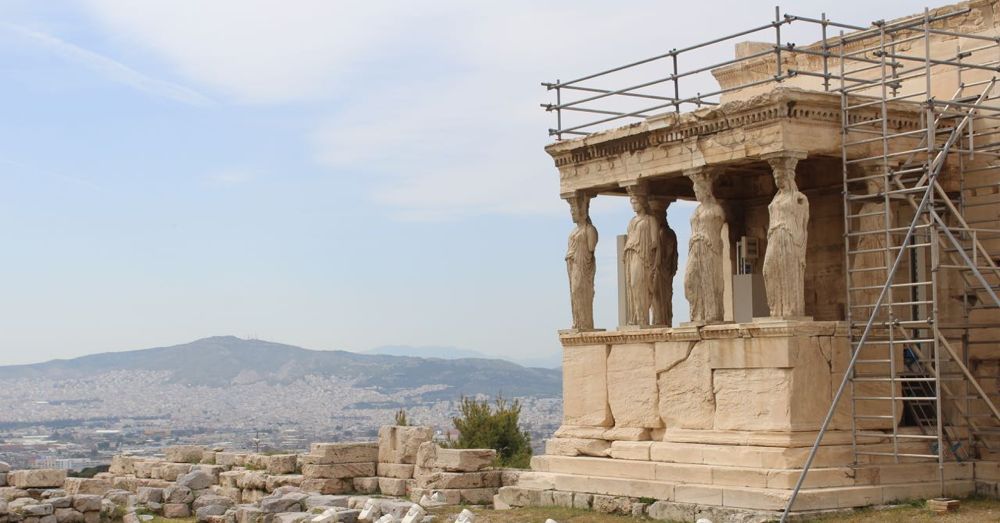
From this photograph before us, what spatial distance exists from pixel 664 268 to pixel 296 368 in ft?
437

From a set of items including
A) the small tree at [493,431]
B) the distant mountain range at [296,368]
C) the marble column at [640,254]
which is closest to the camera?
the marble column at [640,254]

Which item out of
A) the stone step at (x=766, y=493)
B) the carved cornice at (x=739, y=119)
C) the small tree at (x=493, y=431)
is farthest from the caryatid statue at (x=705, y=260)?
the small tree at (x=493, y=431)

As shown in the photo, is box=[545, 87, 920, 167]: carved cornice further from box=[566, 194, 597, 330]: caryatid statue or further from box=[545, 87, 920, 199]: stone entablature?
box=[566, 194, 597, 330]: caryatid statue

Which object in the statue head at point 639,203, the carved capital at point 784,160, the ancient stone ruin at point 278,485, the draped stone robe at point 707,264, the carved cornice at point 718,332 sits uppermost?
the carved capital at point 784,160

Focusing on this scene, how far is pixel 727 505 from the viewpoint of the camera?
17109mm

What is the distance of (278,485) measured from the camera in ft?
79.7

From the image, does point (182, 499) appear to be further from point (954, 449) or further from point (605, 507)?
point (954, 449)

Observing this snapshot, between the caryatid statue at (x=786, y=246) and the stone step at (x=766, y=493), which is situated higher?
the caryatid statue at (x=786, y=246)

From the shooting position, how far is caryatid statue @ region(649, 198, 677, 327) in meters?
20.4

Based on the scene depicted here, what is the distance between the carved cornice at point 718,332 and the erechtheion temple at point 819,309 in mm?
27

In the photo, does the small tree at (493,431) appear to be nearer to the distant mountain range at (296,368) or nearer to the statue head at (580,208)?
the statue head at (580,208)

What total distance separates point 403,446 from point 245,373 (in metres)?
135

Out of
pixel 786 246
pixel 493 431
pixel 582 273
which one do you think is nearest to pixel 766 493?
pixel 786 246

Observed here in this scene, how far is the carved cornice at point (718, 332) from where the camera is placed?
1731 centimetres
